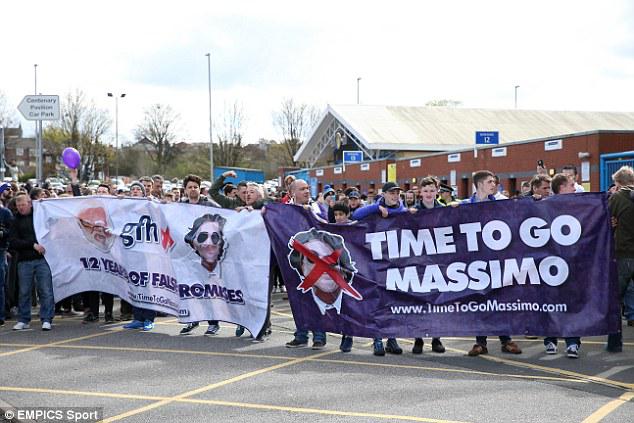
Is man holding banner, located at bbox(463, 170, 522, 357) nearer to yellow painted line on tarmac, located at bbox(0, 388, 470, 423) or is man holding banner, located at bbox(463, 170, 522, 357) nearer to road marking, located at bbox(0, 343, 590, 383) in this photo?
road marking, located at bbox(0, 343, 590, 383)

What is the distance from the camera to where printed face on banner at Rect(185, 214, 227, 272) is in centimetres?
1068

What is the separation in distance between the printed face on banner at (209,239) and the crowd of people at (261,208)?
0.37 m

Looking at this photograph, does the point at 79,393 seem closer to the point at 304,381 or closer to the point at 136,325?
the point at 304,381

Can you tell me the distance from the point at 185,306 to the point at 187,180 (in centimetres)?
174

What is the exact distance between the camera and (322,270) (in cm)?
976

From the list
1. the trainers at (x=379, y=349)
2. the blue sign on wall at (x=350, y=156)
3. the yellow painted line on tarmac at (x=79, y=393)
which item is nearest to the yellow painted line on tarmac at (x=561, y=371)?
the trainers at (x=379, y=349)

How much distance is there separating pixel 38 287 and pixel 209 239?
2.72 metres

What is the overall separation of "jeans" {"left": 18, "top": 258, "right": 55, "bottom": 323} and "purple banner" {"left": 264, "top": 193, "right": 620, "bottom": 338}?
12.4ft

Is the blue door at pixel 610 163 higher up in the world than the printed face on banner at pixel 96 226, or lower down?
higher up

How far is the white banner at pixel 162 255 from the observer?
34.3 ft

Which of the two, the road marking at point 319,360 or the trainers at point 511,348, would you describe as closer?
the road marking at point 319,360

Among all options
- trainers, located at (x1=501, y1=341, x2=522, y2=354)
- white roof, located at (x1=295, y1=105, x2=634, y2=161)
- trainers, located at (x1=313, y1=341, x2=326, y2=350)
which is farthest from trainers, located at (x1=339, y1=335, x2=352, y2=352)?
white roof, located at (x1=295, y1=105, x2=634, y2=161)

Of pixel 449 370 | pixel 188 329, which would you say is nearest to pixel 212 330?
pixel 188 329

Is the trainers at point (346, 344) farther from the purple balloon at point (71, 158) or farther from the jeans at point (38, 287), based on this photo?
the purple balloon at point (71, 158)
